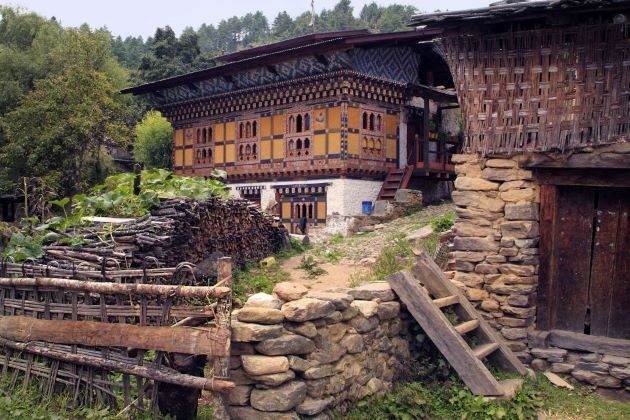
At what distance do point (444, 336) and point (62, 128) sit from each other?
2313cm

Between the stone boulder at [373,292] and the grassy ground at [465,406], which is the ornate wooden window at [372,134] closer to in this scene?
the stone boulder at [373,292]

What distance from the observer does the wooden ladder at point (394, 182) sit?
70.2 ft

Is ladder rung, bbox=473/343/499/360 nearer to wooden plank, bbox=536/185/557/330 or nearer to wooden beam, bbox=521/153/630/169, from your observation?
A: wooden plank, bbox=536/185/557/330

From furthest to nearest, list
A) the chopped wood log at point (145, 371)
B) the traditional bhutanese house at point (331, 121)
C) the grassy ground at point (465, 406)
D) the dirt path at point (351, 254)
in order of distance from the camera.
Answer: the traditional bhutanese house at point (331, 121), the dirt path at point (351, 254), the grassy ground at point (465, 406), the chopped wood log at point (145, 371)

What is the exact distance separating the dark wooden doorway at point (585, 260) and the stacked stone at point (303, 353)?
262cm

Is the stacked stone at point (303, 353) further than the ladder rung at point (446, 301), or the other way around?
the ladder rung at point (446, 301)

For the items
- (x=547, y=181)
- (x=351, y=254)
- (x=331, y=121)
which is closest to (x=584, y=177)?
(x=547, y=181)

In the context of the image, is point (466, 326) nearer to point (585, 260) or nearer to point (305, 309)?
point (585, 260)

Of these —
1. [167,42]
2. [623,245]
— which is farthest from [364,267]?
[167,42]

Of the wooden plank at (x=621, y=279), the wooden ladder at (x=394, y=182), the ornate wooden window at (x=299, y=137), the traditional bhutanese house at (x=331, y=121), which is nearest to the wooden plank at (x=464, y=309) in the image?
the wooden plank at (x=621, y=279)

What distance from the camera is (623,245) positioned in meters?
7.43

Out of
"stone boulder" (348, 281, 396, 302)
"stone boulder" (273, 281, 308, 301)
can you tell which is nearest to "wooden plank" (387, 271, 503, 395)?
"stone boulder" (348, 281, 396, 302)

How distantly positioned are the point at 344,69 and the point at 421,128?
491 centimetres

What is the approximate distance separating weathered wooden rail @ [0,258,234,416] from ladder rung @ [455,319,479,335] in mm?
2866
